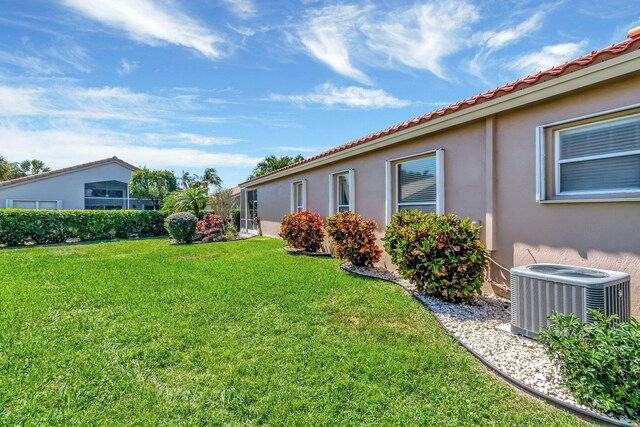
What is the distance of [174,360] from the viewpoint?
3.49 meters

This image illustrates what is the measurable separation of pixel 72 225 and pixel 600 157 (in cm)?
2143

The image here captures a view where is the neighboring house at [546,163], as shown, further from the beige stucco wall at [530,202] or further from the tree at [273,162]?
the tree at [273,162]

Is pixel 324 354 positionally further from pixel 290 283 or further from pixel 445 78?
pixel 445 78

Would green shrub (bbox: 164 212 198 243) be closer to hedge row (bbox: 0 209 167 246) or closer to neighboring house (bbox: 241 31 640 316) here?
hedge row (bbox: 0 209 167 246)

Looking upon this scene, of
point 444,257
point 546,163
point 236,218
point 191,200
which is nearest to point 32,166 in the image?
point 236,218

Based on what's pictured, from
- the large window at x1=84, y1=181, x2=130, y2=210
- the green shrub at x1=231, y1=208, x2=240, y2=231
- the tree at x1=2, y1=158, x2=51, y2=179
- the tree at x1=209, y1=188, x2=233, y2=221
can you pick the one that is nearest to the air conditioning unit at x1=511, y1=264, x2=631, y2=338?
the tree at x1=209, y1=188, x2=233, y2=221

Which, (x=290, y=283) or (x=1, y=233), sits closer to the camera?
(x=290, y=283)

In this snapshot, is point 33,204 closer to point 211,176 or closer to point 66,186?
point 66,186

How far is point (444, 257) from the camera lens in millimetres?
5039

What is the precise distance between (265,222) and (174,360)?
1420cm

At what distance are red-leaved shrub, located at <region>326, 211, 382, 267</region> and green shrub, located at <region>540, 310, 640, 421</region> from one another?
480cm

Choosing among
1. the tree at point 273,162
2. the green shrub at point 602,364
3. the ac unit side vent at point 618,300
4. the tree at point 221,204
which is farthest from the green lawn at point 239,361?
the tree at point 273,162

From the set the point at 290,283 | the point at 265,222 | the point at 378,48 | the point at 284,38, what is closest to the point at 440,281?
the point at 290,283

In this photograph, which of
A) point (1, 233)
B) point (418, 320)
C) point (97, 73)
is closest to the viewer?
point (418, 320)
